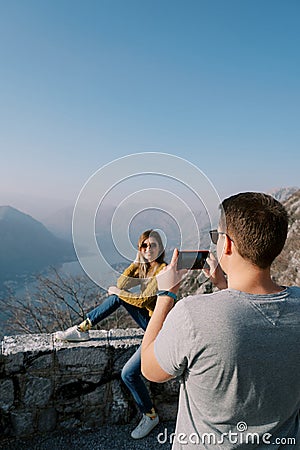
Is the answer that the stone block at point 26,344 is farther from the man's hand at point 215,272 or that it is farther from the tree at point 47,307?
the tree at point 47,307

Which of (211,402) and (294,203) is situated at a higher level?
(294,203)

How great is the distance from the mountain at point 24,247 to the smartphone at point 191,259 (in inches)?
1742

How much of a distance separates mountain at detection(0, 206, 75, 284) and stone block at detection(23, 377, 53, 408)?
4226cm

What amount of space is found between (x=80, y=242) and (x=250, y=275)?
0.73 m

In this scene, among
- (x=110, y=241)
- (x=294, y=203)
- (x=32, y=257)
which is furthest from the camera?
(x=32, y=257)

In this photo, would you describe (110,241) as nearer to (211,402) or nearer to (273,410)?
(211,402)

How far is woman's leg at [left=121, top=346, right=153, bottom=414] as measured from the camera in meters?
2.88

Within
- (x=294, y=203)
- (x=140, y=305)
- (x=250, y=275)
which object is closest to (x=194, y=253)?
(x=250, y=275)

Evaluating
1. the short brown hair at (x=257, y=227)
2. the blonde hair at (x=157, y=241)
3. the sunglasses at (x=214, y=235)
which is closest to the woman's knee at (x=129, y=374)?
the blonde hair at (x=157, y=241)

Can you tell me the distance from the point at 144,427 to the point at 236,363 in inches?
95.1

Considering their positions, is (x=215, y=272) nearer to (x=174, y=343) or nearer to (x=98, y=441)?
(x=174, y=343)

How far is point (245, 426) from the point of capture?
3.65 ft

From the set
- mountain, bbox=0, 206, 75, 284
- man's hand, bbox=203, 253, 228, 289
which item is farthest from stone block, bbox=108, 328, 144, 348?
mountain, bbox=0, 206, 75, 284

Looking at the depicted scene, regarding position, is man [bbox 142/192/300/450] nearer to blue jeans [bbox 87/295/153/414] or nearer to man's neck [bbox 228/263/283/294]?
man's neck [bbox 228/263/283/294]
